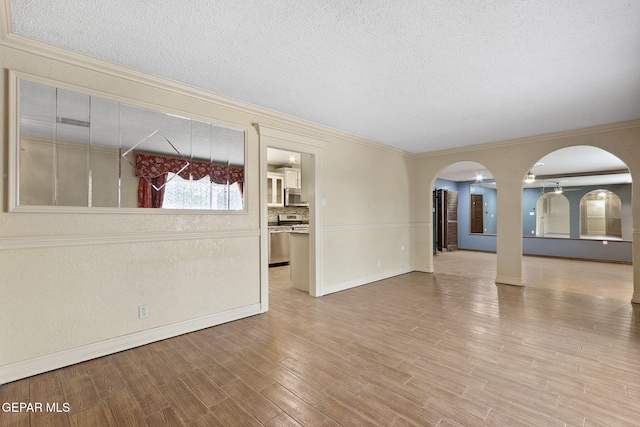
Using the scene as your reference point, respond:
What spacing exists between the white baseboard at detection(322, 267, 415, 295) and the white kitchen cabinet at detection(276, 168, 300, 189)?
11.0 feet

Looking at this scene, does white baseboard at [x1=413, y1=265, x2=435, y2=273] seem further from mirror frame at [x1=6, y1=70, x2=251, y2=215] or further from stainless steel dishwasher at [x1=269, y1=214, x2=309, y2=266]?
mirror frame at [x1=6, y1=70, x2=251, y2=215]

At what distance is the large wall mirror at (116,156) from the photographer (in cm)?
230

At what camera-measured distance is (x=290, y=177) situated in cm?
762

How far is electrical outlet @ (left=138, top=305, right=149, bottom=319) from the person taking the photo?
2771mm

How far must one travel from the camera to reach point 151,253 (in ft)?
9.39

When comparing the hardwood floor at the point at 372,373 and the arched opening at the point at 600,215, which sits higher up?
the arched opening at the point at 600,215

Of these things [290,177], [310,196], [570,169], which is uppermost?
[570,169]

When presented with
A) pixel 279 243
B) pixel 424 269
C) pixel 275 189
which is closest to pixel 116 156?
pixel 279 243

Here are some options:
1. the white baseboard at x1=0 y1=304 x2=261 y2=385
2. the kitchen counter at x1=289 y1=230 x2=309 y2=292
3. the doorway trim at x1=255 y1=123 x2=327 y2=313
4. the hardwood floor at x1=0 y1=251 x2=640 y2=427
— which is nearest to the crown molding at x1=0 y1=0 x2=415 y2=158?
the doorway trim at x1=255 y1=123 x2=327 y2=313

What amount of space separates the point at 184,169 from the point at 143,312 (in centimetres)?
145

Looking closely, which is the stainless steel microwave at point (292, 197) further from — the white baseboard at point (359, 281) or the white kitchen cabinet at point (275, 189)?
the white baseboard at point (359, 281)

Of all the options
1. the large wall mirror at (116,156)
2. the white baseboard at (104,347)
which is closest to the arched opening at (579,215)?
the large wall mirror at (116,156)

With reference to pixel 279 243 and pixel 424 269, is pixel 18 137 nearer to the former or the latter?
pixel 279 243

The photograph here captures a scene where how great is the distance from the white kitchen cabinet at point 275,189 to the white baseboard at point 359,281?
312 cm
